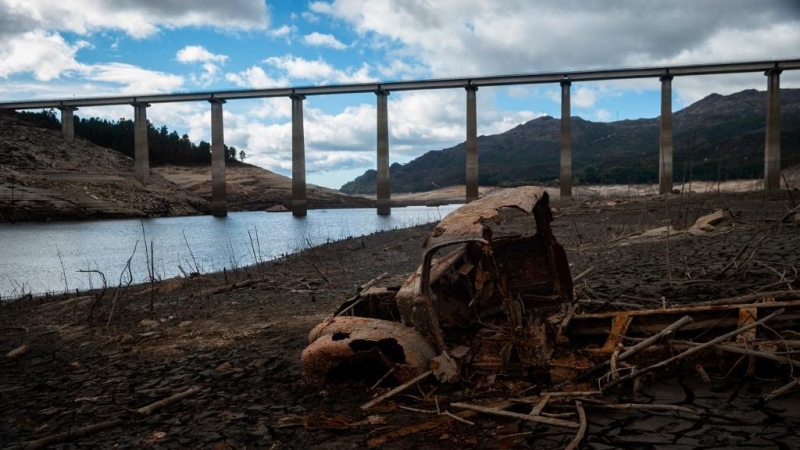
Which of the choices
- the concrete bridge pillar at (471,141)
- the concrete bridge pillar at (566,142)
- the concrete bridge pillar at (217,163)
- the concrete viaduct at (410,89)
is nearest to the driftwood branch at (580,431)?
the concrete viaduct at (410,89)

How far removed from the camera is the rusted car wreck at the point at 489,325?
16.7ft

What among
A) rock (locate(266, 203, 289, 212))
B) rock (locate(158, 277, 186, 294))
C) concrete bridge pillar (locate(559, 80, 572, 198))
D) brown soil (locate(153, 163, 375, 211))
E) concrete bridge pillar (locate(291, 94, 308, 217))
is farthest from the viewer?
brown soil (locate(153, 163, 375, 211))

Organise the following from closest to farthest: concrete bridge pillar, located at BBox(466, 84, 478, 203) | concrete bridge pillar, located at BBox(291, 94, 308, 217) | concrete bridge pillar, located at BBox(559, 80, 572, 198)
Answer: concrete bridge pillar, located at BBox(559, 80, 572, 198) < concrete bridge pillar, located at BBox(466, 84, 478, 203) < concrete bridge pillar, located at BBox(291, 94, 308, 217)

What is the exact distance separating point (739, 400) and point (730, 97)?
188 meters

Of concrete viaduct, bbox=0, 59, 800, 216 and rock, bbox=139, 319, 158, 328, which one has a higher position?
concrete viaduct, bbox=0, 59, 800, 216

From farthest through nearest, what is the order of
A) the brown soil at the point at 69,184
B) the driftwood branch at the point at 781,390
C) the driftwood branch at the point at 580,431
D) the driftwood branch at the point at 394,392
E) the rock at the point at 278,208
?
the rock at the point at 278,208, the brown soil at the point at 69,184, the driftwood branch at the point at 394,392, the driftwood branch at the point at 781,390, the driftwood branch at the point at 580,431

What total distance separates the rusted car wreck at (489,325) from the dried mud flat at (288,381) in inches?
8.6

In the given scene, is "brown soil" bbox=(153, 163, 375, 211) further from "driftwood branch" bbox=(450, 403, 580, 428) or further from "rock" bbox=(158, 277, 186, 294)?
"driftwood branch" bbox=(450, 403, 580, 428)

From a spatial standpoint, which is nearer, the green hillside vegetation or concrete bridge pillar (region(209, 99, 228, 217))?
concrete bridge pillar (region(209, 99, 228, 217))

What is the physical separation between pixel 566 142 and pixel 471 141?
9852 millimetres

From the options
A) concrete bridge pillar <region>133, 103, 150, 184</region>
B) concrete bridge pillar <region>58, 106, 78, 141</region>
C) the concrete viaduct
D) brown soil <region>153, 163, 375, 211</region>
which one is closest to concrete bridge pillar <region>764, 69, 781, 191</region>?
the concrete viaduct

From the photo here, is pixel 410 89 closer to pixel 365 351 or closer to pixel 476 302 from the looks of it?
pixel 476 302

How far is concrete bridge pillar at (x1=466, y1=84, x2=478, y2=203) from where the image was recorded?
60.8m

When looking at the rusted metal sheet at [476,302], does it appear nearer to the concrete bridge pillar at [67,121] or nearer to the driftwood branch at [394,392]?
the driftwood branch at [394,392]
